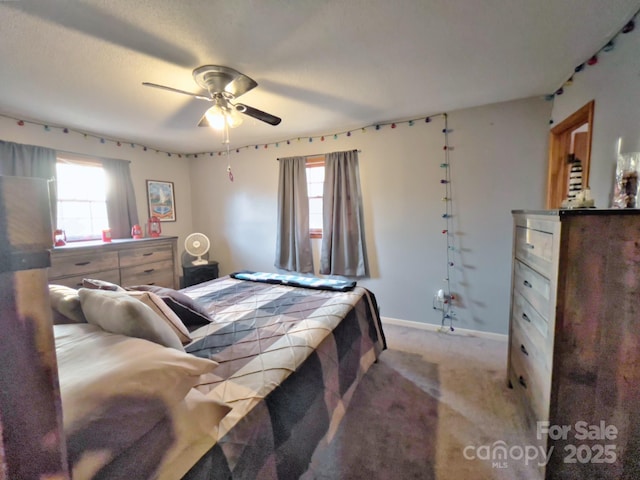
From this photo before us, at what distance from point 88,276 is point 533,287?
11.7 feet

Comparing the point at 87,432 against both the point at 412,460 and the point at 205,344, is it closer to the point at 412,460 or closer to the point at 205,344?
the point at 205,344

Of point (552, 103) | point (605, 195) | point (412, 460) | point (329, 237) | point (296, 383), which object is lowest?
point (412, 460)

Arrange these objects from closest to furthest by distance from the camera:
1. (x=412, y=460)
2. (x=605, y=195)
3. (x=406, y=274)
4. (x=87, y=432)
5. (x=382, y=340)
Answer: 1. (x=87, y=432)
2. (x=412, y=460)
3. (x=605, y=195)
4. (x=382, y=340)
5. (x=406, y=274)

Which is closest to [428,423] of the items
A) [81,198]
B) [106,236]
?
[106,236]

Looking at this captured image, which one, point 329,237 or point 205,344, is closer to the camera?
point 205,344

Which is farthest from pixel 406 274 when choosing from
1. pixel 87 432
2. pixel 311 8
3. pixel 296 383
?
pixel 87 432

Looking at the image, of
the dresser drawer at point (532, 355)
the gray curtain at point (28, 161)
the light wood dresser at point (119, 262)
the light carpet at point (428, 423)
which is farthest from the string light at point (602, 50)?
the gray curtain at point (28, 161)

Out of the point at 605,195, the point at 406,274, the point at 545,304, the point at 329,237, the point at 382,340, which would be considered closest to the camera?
the point at 545,304

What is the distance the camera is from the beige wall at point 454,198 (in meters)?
2.59

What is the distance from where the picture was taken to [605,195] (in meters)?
1.63

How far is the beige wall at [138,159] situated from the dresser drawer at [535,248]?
4.17m

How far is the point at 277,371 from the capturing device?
46.1 inches

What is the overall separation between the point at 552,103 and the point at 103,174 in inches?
184

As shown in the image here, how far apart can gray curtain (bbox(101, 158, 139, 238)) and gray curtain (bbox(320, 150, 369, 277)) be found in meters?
2.42
